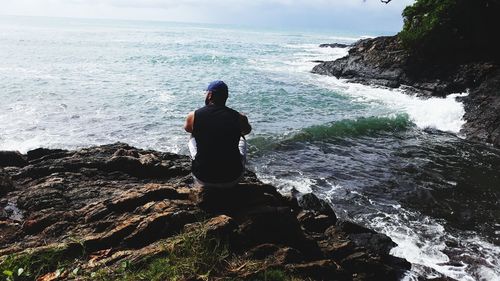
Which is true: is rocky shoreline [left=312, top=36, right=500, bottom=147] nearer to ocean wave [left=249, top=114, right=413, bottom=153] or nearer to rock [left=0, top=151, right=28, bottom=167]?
ocean wave [left=249, top=114, right=413, bottom=153]

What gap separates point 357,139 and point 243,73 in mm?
23259

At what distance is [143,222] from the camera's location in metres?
5.80

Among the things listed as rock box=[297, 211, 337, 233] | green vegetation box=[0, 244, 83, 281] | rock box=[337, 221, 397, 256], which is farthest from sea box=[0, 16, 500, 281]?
green vegetation box=[0, 244, 83, 281]

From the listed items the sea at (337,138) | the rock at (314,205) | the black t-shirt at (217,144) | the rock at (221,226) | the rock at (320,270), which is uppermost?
the black t-shirt at (217,144)

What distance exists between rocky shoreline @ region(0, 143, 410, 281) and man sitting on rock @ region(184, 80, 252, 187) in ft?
1.03

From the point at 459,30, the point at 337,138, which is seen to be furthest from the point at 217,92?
the point at 459,30

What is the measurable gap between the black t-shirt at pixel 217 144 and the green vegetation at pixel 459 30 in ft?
92.0

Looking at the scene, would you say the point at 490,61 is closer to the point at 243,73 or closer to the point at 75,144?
the point at 243,73

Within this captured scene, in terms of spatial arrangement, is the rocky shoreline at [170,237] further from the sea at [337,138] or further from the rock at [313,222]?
the sea at [337,138]

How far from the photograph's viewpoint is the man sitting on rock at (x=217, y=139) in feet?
19.3

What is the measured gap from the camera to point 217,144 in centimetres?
594

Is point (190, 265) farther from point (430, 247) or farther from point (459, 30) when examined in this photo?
point (459, 30)

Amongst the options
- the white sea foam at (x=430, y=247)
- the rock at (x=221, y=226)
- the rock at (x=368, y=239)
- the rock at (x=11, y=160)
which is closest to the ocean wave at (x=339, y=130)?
the white sea foam at (x=430, y=247)

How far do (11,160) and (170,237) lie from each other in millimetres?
7827
